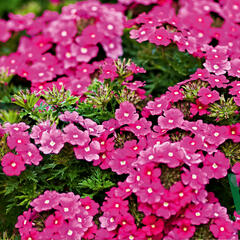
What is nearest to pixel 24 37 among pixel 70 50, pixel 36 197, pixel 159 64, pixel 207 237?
pixel 70 50

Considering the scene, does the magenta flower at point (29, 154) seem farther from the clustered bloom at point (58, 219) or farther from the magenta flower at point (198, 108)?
the magenta flower at point (198, 108)

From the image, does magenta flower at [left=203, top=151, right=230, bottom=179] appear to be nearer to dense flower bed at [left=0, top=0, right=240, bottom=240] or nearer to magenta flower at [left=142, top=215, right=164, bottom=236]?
dense flower bed at [left=0, top=0, right=240, bottom=240]

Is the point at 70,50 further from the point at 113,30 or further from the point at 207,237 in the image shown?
the point at 207,237

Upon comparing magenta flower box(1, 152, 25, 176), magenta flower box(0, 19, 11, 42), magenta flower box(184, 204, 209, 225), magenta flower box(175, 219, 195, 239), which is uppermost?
magenta flower box(1, 152, 25, 176)

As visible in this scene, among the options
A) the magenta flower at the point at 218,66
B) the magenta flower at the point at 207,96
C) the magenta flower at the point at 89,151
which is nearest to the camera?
the magenta flower at the point at 89,151

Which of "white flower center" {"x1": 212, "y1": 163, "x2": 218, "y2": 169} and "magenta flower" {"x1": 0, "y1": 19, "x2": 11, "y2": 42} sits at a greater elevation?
"white flower center" {"x1": 212, "y1": 163, "x2": 218, "y2": 169}

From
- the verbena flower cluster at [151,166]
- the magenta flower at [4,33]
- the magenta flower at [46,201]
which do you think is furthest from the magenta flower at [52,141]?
the magenta flower at [4,33]

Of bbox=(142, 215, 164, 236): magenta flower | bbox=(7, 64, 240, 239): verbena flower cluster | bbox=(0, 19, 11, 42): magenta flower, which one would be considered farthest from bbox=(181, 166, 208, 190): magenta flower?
bbox=(0, 19, 11, 42): magenta flower
